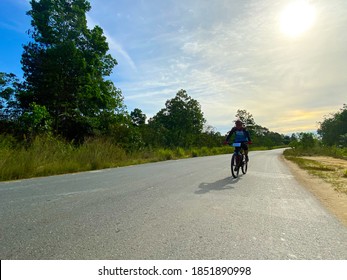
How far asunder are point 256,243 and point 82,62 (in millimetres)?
21375

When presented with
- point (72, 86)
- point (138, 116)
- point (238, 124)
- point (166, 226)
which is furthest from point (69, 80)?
point (138, 116)

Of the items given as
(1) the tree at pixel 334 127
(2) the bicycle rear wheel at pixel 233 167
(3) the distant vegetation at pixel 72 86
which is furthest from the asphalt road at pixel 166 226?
(1) the tree at pixel 334 127

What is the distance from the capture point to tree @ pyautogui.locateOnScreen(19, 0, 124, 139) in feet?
67.3

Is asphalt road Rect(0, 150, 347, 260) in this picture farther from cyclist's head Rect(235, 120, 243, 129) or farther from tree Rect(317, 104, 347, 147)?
tree Rect(317, 104, 347, 147)

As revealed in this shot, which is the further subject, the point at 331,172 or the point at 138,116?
the point at 138,116

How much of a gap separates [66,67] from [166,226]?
69.7 ft

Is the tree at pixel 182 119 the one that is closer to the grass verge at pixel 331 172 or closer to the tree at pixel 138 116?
the tree at pixel 138 116

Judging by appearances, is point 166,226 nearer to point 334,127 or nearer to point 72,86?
point 72,86

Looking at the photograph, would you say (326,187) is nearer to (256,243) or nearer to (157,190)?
(157,190)

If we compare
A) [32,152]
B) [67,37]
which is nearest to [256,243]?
[32,152]

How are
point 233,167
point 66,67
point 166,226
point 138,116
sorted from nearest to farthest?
point 166,226 < point 233,167 < point 66,67 < point 138,116

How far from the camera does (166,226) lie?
317 centimetres

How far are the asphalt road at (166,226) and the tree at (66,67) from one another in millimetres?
17686
